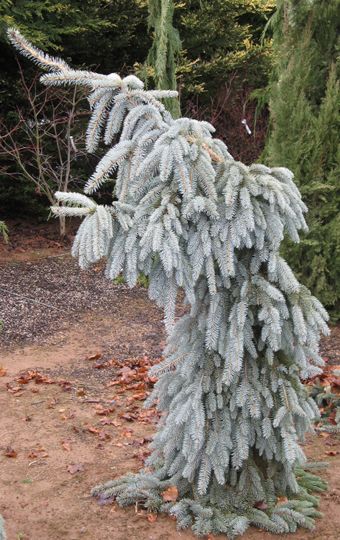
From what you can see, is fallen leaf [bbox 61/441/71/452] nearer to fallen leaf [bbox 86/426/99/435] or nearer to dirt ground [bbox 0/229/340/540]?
dirt ground [bbox 0/229/340/540]

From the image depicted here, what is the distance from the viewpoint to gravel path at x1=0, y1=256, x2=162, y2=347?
740 centimetres

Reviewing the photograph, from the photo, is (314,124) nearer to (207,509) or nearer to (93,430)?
(93,430)

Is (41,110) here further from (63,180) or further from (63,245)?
(63,245)

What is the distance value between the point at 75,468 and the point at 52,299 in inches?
153

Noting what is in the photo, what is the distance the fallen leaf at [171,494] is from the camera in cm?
392

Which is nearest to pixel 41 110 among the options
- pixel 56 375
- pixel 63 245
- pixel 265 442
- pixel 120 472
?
pixel 63 245

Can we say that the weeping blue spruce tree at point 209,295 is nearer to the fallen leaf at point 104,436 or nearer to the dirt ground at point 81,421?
the dirt ground at point 81,421

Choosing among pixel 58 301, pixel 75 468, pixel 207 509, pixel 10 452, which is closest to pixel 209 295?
pixel 207 509

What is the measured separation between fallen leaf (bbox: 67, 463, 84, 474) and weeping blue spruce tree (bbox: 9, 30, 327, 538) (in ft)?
1.56

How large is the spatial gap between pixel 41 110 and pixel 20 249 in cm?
211

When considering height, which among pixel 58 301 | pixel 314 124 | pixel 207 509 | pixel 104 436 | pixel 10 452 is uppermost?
pixel 314 124

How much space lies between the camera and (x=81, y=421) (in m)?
5.26

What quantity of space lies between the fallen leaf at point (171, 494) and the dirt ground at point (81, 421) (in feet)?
0.36

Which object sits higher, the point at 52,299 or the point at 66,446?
the point at 52,299
